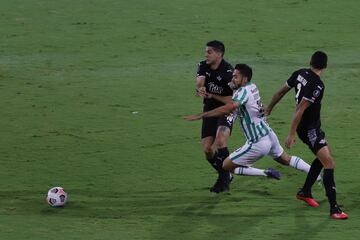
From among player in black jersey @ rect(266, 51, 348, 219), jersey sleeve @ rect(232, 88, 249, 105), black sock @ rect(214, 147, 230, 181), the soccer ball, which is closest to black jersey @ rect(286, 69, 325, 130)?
player in black jersey @ rect(266, 51, 348, 219)

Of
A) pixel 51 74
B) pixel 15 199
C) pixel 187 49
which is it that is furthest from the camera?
pixel 187 49

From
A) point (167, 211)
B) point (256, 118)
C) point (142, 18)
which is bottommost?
point (167, 211)

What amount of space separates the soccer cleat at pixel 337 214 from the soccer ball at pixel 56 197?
11.6 ft

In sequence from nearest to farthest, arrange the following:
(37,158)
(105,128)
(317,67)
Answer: (317,67), (37,158), (105,128)

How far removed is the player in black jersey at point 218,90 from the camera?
44.0ft

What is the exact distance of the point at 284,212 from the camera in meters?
12.5

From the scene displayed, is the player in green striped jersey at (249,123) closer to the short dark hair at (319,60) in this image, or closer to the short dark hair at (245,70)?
the short dark hair at (245,70)

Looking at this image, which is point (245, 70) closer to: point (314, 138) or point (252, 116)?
point (252, 116)

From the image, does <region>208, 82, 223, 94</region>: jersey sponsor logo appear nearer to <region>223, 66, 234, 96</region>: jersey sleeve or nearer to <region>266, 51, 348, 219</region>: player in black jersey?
<region>223, 66, 234, 96</region>: jersey sleeve

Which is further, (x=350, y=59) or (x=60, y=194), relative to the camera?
(x=350, y=59)

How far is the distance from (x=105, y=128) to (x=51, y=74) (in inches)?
162

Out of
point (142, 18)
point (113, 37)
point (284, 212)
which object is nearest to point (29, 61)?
point (113, 37)

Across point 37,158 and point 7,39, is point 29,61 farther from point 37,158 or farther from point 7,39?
point 37,158

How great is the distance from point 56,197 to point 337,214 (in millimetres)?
3699
